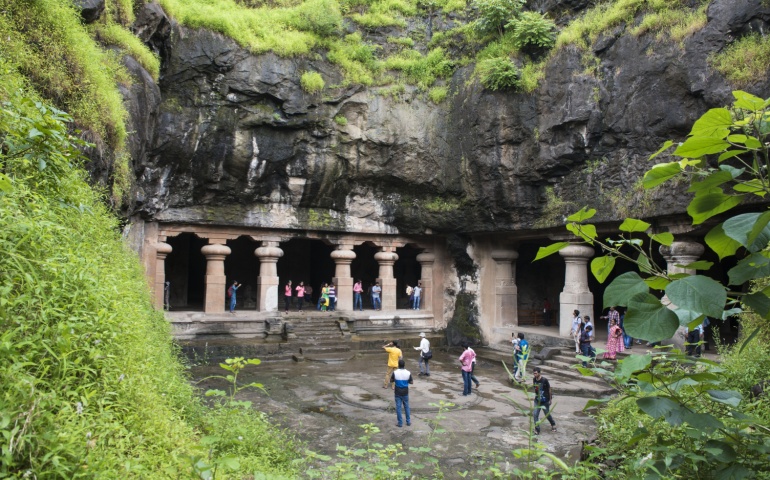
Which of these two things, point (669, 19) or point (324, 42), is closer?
point (669, 19)

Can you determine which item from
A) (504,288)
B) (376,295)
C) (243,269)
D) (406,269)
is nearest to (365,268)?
(406,269)

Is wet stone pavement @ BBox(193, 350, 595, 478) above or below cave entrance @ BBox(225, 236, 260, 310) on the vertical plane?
below

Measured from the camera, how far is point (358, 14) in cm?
1786

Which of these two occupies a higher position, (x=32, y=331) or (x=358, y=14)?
(x=358, y=14)

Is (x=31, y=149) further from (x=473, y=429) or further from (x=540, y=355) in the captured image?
(x=540, y=355)

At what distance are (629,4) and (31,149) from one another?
13.2 meters

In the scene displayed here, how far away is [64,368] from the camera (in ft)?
9.68

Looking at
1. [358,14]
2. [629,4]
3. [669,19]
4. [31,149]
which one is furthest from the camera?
[358,14]

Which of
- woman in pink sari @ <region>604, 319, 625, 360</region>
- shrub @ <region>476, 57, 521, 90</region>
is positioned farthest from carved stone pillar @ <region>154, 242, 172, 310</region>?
woman in pink sari @ <region>604, 319, 625, 360</region>

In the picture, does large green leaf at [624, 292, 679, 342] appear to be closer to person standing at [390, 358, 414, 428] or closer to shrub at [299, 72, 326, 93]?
person standing at [390, 358, 414, 428]

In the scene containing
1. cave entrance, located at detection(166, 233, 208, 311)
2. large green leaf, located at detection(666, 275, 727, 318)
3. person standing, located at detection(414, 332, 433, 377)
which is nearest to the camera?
large green leaf, located at detection(666, 275, 727, 318)

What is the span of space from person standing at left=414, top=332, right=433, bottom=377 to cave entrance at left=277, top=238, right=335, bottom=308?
374 inches

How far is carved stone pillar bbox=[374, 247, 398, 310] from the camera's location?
1795 cm

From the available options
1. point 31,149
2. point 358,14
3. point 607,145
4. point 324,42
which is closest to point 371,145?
point 324,42
